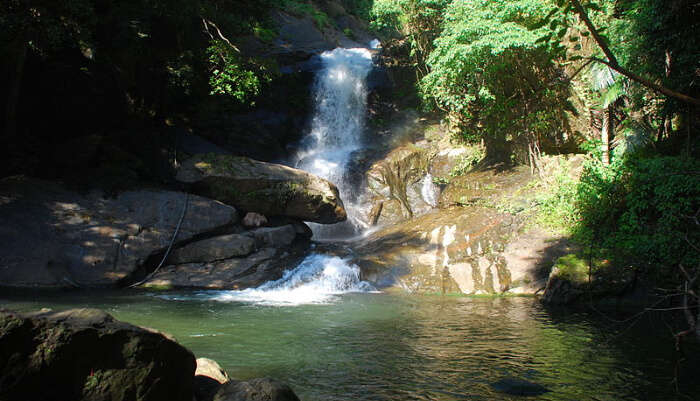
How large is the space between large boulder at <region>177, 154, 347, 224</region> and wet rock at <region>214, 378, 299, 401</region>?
1101 centimetres

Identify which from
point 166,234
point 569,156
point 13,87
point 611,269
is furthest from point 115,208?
point 569,156

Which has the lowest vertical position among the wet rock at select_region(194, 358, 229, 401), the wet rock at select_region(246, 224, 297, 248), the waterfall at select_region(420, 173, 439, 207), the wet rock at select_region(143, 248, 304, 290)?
the wet rock at select_region(194, 358, 229, 401)

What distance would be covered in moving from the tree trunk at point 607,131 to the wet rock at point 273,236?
998cm

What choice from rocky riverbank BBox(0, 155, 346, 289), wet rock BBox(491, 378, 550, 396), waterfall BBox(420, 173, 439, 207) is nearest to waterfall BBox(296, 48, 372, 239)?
waterfall BBox(420, 173, 439, 207)

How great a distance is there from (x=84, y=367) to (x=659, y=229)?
347 inches

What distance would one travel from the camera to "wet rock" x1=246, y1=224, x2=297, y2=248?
13.7 metres

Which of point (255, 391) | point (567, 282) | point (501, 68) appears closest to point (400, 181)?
point (501, 68)

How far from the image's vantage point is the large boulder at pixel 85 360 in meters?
2.79

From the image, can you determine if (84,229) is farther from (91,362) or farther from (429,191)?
(429,191)

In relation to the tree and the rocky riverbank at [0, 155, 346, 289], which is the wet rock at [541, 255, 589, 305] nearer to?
the tree

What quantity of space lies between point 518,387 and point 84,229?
1122cm

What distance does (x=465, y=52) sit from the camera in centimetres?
1397

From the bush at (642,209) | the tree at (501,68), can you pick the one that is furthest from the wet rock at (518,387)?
the tree at (501,68)

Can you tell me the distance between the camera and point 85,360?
303 cm
